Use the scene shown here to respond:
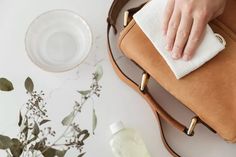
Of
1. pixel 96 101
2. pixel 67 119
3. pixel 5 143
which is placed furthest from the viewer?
pixel 96 101

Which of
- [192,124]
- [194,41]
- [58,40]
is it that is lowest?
[192,124]

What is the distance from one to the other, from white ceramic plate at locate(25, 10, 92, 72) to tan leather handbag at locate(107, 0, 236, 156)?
3.6 inches

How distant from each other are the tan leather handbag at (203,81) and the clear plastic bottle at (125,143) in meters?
0.05

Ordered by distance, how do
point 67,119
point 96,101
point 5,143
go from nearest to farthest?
point 5,143 < point 67,119 < point 96,101

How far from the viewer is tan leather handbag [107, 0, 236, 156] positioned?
27.6 inches

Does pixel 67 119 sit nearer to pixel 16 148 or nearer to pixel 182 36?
pixel 16 148

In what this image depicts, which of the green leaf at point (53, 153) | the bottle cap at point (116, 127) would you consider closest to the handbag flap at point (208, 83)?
the bottle cap at point (116, 127)

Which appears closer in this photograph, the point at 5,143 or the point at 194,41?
the point at 5,143

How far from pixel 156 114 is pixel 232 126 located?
14 centimetres

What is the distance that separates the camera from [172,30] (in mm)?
728

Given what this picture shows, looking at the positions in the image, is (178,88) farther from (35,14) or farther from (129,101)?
(35,14)

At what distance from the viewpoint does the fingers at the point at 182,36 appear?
0.72m

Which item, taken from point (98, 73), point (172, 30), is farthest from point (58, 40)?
point (172, 30)

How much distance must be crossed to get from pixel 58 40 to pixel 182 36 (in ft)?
0.80
